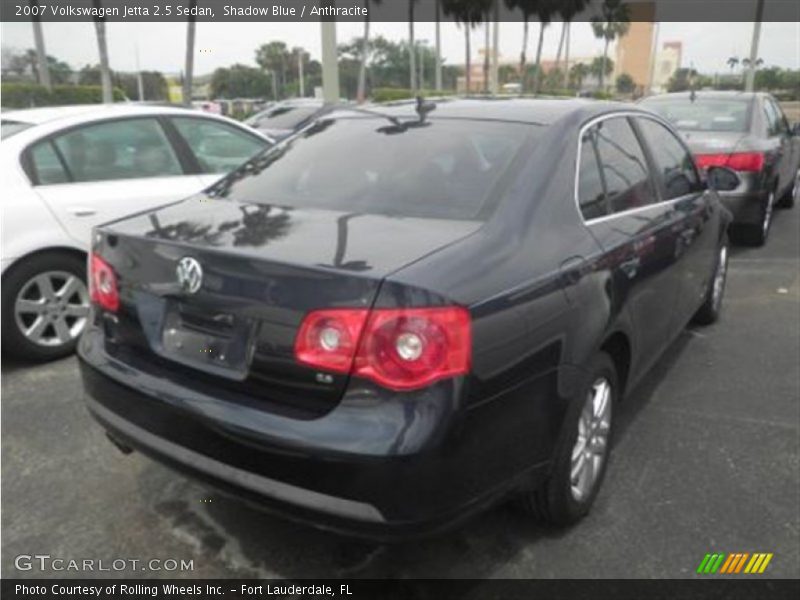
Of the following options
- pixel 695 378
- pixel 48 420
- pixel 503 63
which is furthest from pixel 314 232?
pixel 503 63

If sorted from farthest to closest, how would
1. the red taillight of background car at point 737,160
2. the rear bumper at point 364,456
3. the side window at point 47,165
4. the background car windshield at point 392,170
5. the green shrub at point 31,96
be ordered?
1. the green shrub at point 31,96
2. the red taillight of background car at point 737,160
3. the side window at point 47,165
4. the background car windshield at point 392,170
5. the rear bumper at point 364,456

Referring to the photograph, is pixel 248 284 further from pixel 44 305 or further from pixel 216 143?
pixel 216 143

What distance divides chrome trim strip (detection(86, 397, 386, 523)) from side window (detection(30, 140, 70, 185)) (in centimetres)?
263

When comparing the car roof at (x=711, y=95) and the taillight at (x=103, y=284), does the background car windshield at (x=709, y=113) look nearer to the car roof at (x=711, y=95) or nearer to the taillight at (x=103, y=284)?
the car roof at (x=711, y=95)

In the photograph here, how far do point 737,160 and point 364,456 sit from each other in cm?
621

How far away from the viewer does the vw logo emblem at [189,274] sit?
8.04 ft

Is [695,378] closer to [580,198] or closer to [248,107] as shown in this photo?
[580,198]

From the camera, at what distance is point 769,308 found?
591 cm

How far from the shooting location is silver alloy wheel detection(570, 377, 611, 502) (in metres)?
2.93

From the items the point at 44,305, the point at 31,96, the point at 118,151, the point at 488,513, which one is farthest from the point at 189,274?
the point at 31,96

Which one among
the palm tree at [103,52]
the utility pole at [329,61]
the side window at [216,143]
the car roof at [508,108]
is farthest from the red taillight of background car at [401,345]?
the palm tree at [103,52]

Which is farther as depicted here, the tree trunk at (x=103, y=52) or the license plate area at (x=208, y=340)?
the tree trunk at (x=103, y=52)

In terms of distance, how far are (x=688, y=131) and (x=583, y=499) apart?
18.4ft

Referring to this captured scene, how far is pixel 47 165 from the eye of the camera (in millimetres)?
4797
